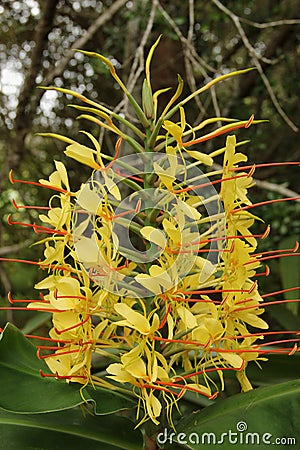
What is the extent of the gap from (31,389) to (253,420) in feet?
0.86

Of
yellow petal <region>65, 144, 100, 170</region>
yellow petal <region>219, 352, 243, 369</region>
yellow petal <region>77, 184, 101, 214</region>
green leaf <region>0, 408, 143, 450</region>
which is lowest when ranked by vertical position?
green leaf <region>0, 408, 143, 450</region>

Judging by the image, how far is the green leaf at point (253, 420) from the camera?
0.59 m

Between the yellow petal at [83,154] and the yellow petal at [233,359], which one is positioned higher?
the yellow petal at [83,154]

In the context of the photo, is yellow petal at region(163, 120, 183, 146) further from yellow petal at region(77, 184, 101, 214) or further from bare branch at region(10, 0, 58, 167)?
bare branch at region(10, 0, 58, 167)

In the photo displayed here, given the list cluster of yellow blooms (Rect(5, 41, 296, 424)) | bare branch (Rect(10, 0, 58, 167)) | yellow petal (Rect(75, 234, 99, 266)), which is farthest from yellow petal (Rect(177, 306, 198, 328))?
bare branch (Rect(10, 0, 58, 167))

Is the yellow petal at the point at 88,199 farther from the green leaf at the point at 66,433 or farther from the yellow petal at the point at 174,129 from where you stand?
the green leaf at the point at 66,433

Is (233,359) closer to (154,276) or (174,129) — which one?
(154,276)

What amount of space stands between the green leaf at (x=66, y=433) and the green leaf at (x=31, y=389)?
45 millimetres

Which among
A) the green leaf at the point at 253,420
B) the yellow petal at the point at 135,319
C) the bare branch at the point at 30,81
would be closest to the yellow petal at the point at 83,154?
the yellow petal at the point at 135,319

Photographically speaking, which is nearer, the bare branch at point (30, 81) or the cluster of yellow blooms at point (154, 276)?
the cluster of yellow blooms at point (154, 276)

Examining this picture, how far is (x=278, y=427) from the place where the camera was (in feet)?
1.98

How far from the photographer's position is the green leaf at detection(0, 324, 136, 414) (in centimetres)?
62

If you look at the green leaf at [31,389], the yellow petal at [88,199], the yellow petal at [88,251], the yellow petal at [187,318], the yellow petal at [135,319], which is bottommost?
the green leaf at [31,389]

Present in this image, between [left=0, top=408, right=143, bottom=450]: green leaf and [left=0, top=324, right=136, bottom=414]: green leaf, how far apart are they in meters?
0.04
